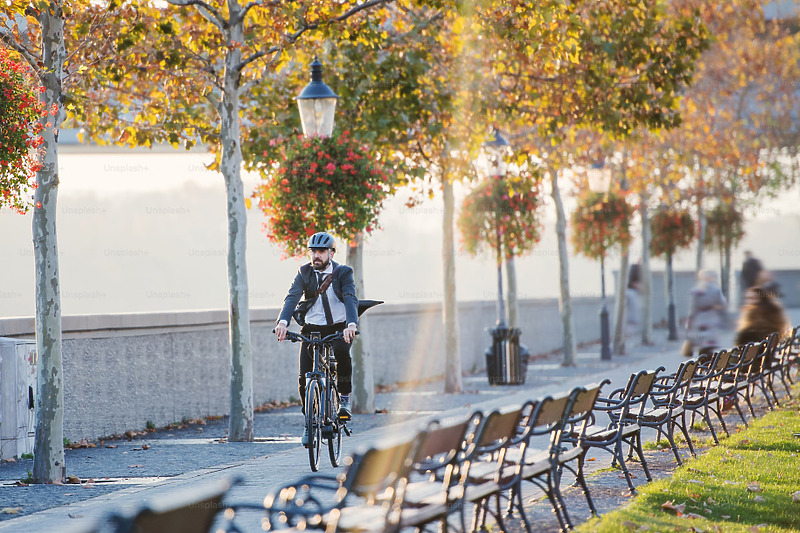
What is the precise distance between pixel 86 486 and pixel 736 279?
50.4 m

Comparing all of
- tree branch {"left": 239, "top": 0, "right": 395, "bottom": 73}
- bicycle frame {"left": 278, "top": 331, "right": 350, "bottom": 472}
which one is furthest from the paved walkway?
tree branch {"left": 239, "top": 0, "right": 395, "bottom": 73}

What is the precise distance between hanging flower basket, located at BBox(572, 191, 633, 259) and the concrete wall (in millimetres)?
9426

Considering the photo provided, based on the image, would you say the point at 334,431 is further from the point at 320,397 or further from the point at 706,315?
the point at 706,315

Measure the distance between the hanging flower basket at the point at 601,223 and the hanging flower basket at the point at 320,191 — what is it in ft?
54.2

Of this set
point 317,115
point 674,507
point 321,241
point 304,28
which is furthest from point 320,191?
point 674,507

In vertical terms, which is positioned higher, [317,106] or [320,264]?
[317,106]

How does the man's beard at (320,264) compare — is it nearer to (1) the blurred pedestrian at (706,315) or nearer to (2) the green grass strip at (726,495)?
(2) the green grass strip at (726,495)

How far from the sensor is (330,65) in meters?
14.7

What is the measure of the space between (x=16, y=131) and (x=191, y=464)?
3619mm

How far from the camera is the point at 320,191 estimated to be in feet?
42.2

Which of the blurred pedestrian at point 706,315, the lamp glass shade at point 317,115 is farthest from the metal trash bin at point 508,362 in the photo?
the lamp glass shade at point 317,115

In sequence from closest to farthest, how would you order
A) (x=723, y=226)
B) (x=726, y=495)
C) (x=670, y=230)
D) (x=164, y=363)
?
(x=726, y=495) → (x=164, y=363) → (x=670, y=230) → (x=723, y=226)

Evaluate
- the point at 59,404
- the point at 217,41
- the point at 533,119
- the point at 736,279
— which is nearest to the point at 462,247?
the point at 533,119

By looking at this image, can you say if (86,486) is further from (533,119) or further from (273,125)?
(533,119)
